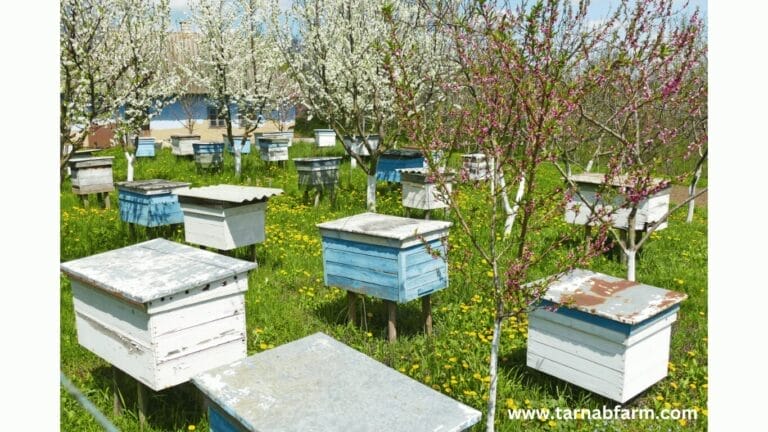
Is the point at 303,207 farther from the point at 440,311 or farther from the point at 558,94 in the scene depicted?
the point at 558,94

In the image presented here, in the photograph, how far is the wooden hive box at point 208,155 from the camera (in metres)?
14.5

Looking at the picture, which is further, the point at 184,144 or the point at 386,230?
the point at 184,144

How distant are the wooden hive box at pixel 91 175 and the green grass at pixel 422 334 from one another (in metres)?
0.88

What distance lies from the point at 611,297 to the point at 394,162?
26.7 feet

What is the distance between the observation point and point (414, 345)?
512cm

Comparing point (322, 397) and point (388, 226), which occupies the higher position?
point (388, 226)

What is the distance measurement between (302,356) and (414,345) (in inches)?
97.0

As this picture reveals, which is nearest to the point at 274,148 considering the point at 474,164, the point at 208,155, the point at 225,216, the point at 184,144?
the point at 208,155

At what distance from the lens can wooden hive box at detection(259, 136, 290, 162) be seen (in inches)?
600

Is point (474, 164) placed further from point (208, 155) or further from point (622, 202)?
point (208, 155)

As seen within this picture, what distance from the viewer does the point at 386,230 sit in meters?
4.89

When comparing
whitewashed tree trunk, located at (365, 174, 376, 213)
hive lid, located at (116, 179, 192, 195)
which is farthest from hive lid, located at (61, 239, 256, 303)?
whitewashed tree trunk, located at (365, 174, 376, 213)

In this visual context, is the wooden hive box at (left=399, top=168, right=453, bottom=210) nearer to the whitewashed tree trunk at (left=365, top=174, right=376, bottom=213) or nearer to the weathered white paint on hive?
the whitewashed tree trunk at (left=365, top=174, right=376, bottom=213)

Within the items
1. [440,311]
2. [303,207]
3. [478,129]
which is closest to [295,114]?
[303,207]
